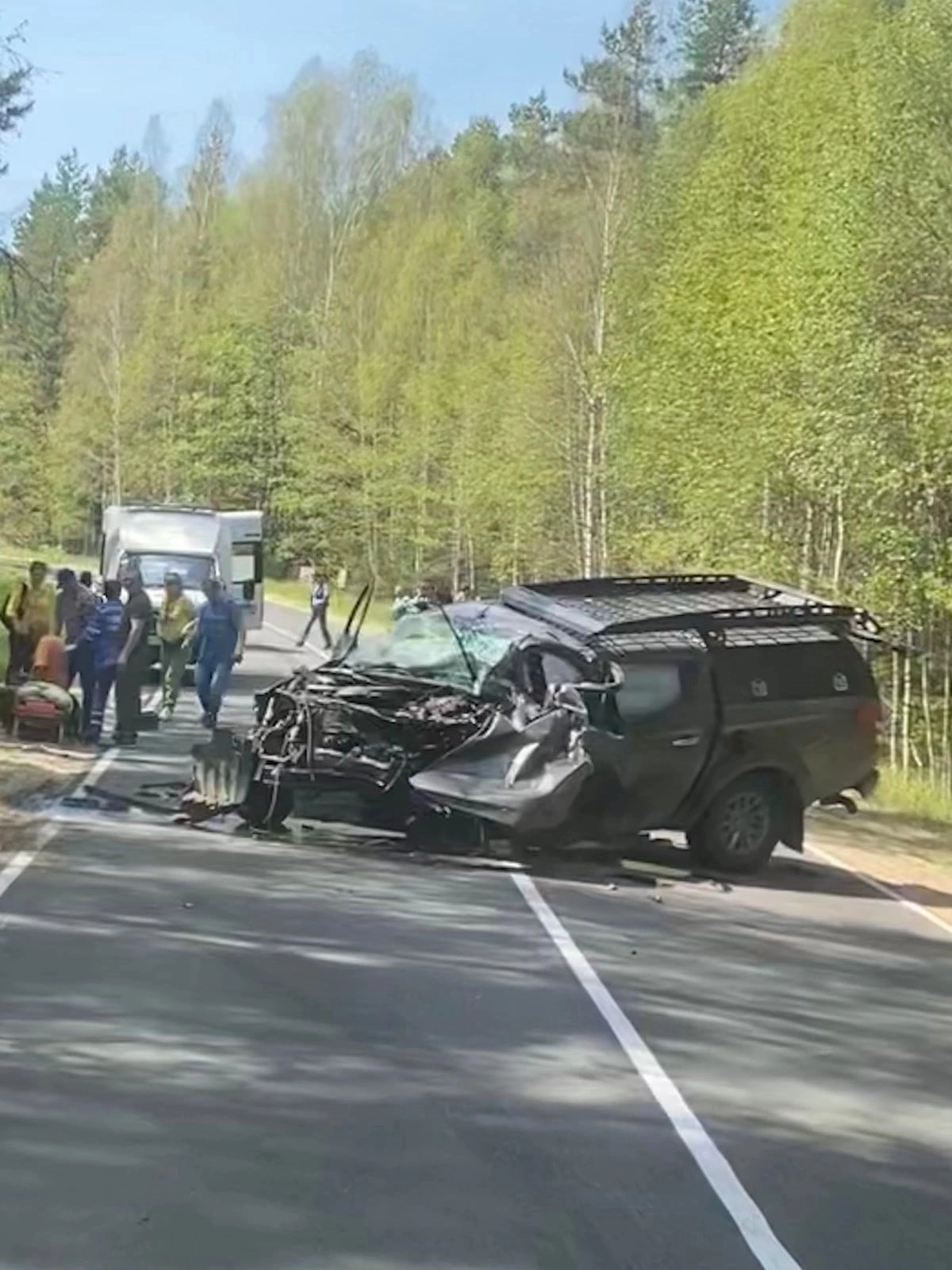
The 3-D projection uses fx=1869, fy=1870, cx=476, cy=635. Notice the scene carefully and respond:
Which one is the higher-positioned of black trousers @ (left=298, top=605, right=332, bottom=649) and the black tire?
black trousers @ (left=298, top=605, right=332, bottom=649)

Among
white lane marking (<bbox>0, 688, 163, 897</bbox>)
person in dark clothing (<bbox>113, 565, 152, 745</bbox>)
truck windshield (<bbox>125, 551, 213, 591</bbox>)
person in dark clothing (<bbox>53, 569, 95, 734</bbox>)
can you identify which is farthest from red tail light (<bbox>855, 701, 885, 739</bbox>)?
truck windshield (<bbox>125, 551, 213, 591</bbox>)

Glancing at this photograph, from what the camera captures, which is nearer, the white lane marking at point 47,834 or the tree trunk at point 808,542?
the white lane marking at point 47,834

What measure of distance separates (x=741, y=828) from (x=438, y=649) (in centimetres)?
271

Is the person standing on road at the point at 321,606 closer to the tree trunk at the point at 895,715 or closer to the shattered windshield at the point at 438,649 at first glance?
the tree trunk at the point at 895,715

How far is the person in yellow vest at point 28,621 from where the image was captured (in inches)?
754

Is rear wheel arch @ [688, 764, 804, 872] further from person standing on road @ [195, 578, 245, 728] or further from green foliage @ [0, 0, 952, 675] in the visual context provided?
green foliage @ [0, 0, 952, 675]

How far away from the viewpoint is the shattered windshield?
14.1 meters

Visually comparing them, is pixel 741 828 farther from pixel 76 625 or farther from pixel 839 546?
pixel 839 546

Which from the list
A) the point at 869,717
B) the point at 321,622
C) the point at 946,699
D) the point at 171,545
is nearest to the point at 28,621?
the point at 869,717

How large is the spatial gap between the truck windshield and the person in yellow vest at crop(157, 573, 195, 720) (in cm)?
631

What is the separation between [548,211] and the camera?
204ft

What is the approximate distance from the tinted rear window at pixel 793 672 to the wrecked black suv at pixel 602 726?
13 mm

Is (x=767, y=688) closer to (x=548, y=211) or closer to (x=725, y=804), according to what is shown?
(x=725, y=804)

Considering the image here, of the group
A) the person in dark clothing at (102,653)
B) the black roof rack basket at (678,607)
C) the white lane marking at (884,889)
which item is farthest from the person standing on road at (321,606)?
the white lane marking at (884,889)
